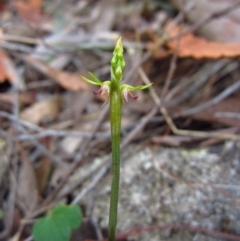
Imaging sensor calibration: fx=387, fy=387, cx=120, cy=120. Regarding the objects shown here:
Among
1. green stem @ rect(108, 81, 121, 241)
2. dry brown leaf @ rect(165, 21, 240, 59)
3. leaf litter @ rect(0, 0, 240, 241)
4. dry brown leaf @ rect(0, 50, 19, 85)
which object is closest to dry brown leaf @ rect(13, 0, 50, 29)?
leaf litter @ rect(0, 0, 240, 241)

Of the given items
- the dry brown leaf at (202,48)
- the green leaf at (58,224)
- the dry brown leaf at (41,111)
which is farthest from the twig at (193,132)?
the green leaf at (58,224)

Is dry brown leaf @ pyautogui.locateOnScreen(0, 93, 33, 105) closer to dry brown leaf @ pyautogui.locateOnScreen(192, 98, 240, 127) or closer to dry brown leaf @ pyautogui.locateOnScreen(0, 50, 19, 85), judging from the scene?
dry brown leaf @ pyautogui.locateOnScreen(0, 50, 19, 85)

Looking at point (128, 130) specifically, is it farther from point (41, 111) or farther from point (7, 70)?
point (7, 70)

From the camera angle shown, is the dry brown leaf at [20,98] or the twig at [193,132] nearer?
the twig at [193,132]

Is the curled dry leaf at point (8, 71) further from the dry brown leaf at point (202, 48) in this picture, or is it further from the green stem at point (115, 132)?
the green stem at point (115, 132)

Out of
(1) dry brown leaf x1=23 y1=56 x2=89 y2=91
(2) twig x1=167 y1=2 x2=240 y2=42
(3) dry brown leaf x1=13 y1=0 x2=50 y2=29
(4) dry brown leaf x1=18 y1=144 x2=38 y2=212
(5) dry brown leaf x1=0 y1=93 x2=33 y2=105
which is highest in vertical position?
(3) dry brown leaf x1=13 y1=0 x2=50 y2=29

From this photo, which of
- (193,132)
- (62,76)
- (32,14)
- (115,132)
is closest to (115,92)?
(115,132)
